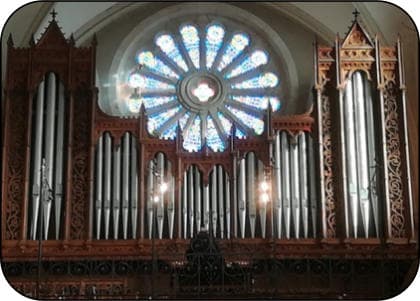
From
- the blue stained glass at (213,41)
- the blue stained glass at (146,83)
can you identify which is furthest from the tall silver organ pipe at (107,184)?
the blue stained glass at (213,41)

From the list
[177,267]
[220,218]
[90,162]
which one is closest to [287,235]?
[220,218]

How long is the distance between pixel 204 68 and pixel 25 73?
388 cm

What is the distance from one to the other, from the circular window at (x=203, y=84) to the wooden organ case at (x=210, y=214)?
2031 mm

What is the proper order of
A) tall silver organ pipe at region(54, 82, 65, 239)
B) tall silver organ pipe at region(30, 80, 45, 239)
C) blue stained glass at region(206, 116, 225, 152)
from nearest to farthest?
1. tall silver organ pipe at region(30, 80, 45, 239)
2. tall silver organ pipe at region(54, 82, 65, 239)
3. blue stained glass at region(206, 116, 225, 152)

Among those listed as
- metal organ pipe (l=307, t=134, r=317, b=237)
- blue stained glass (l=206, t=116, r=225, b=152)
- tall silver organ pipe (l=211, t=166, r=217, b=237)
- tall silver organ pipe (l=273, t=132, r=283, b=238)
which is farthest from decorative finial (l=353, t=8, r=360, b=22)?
tall silver organ pipe (l=211, t=166, r=217, b=237)

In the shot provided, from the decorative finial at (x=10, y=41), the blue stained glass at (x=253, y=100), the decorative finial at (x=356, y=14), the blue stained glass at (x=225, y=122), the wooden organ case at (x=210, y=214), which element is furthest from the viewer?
the blue stained glass at (x=253, y=100)

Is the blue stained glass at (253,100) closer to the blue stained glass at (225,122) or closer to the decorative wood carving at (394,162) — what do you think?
the blue stained glass at (225,122)

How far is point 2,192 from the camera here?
1590 centimetres

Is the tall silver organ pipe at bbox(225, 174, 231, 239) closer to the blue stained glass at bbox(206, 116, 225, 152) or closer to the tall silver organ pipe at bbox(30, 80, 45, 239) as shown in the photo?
the blue stained glass at bbox(206, 116, 225, 152)

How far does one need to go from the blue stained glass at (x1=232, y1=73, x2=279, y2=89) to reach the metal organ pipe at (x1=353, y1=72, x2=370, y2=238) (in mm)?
2593

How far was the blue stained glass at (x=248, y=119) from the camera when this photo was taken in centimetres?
1877

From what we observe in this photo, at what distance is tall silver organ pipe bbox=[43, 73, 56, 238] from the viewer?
15.8 m

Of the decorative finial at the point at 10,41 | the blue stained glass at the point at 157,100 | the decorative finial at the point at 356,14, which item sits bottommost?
the blue stained glass at the point at 157,100

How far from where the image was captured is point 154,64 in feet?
63.3
